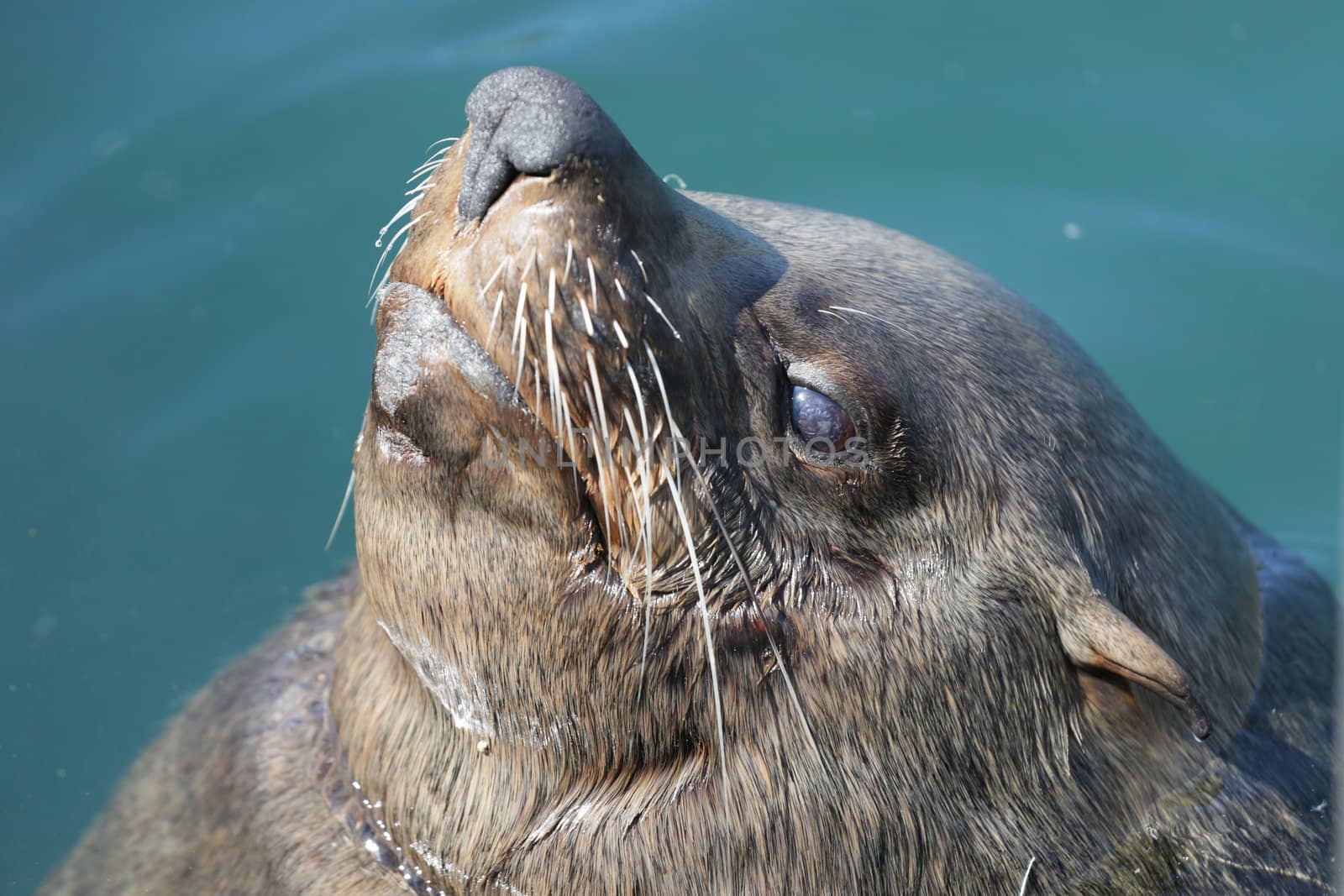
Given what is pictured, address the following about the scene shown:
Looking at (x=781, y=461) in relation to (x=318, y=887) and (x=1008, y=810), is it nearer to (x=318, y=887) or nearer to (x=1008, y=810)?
(x=1008, y=810)

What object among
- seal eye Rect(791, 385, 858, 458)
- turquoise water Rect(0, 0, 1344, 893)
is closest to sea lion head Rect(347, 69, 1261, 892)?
seal eye Rect(791, 385, 858, 458)

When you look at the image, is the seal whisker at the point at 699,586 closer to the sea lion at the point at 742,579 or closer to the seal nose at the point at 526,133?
the sea lion at the point at 742,579

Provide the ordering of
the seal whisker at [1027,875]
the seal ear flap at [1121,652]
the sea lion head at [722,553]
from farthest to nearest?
the seal whisker at [1027,875]
the seal ear flap at [1121,652]
the sea lion head at [722,553]

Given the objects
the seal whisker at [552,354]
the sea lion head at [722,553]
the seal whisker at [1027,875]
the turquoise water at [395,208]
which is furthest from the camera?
the turquoise water at [395,208]

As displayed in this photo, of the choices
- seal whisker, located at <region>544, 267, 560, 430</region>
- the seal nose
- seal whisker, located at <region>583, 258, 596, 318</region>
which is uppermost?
the seal nose

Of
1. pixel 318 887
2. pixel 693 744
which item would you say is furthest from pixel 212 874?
pixel 693 744

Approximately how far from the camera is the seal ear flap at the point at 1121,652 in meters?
3.00

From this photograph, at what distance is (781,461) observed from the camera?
9.50ft

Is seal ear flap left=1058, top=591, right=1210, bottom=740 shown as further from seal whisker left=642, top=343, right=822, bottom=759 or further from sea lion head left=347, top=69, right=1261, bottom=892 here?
seal whisker left=642, top=343, right=822, bottom=759

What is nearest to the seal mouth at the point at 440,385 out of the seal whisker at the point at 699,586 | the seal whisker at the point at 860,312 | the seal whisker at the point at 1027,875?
the seal whisker at the point at 699,586

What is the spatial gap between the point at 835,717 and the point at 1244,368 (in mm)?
4731

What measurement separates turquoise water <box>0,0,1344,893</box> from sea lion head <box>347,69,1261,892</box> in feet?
8.95

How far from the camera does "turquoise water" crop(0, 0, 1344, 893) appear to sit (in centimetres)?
586

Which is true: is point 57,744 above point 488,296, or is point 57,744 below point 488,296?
below
